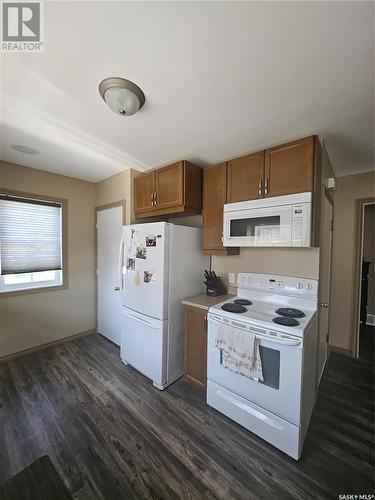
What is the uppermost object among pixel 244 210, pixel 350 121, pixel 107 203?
pixel 350 121

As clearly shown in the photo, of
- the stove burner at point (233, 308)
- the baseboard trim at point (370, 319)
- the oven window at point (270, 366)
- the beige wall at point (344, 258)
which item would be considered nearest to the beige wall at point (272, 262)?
the stove burner at point (233, 308)

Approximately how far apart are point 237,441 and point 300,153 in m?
2.35

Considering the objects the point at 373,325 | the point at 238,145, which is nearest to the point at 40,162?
the point at 238,145

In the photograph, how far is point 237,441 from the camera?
5.20ft

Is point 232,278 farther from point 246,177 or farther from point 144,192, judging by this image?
point 144,192

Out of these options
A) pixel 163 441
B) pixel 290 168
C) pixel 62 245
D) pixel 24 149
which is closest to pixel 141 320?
pixel 163 441

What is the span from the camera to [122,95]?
1.28m

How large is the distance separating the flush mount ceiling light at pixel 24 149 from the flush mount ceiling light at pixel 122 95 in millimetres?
1417

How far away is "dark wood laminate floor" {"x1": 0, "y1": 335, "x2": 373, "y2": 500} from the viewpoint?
1.29m

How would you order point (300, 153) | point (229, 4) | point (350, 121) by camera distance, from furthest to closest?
point (300, 153) < point (350, 121) < point (229, 4)

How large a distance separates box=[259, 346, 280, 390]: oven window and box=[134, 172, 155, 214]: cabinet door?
6.28 ft

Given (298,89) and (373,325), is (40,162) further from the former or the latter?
(373,325)

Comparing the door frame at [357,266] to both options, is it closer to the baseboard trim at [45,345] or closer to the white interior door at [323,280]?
the white interior door at [323,280]

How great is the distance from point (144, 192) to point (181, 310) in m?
1.53
